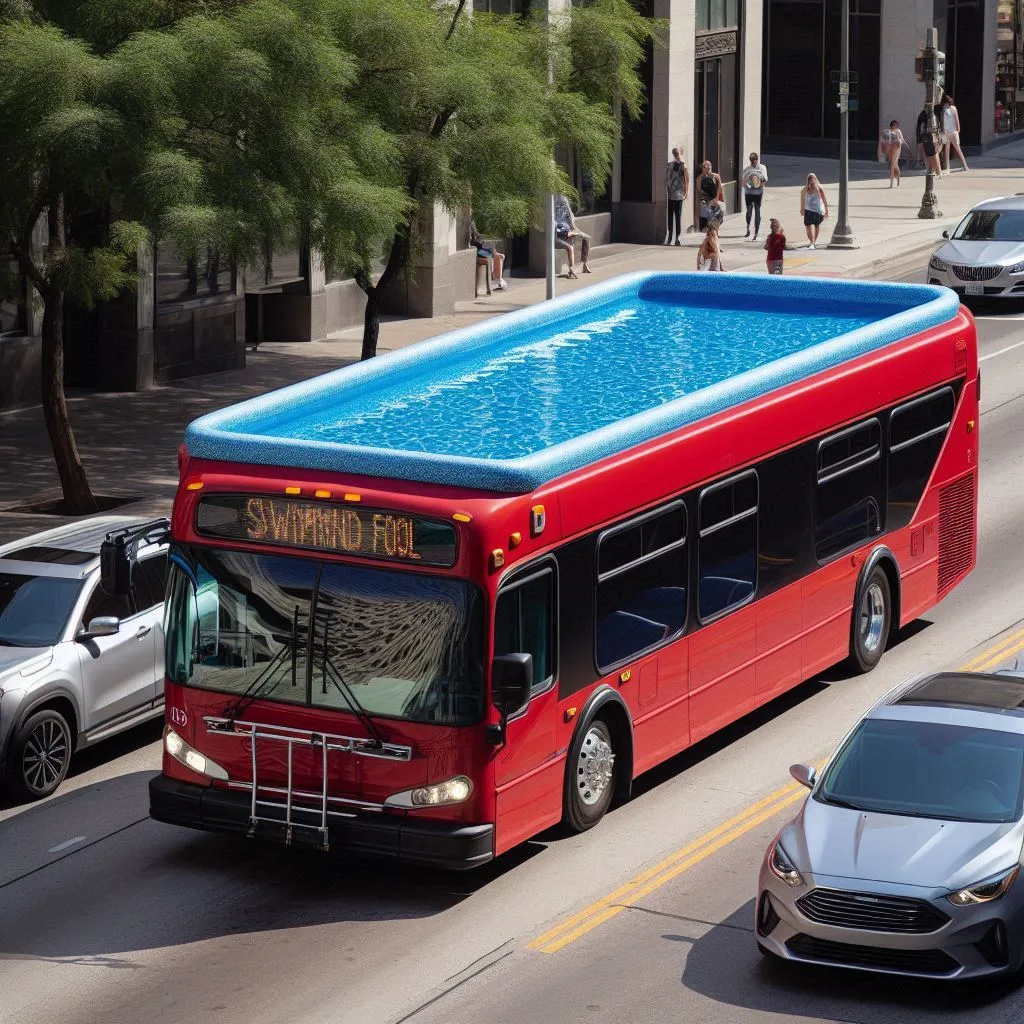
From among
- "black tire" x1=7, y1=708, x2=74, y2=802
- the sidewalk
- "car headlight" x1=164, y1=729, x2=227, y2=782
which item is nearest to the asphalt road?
"black tire" x1=7, y1=708, x2=74, y2=802

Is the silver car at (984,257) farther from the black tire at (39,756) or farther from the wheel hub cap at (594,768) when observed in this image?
the black tire at (39,756)

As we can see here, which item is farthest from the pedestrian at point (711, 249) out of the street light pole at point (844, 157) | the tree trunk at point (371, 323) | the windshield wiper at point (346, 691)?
the windshield wiper at point (346, 691)

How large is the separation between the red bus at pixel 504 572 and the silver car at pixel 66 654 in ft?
5.13

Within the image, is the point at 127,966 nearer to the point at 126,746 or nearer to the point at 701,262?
the point at 126,746

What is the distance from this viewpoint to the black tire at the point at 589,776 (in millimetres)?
12664

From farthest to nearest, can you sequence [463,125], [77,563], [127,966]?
[463,125] < [77,563] < [127,966]

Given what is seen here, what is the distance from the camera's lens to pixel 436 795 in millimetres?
11727

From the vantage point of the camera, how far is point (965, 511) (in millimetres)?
18125

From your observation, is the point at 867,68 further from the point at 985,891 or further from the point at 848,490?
the point at 985,891

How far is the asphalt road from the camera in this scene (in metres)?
10.6

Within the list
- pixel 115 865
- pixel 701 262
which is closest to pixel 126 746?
pixel 115 865

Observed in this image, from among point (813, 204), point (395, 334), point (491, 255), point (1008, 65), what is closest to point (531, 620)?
point (395, 334)

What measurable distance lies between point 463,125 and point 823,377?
8.48 metres

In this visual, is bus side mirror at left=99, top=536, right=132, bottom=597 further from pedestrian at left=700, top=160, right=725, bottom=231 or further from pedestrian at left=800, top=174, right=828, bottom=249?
pedestrian at left=800, top=174, right=828, bottom=249
